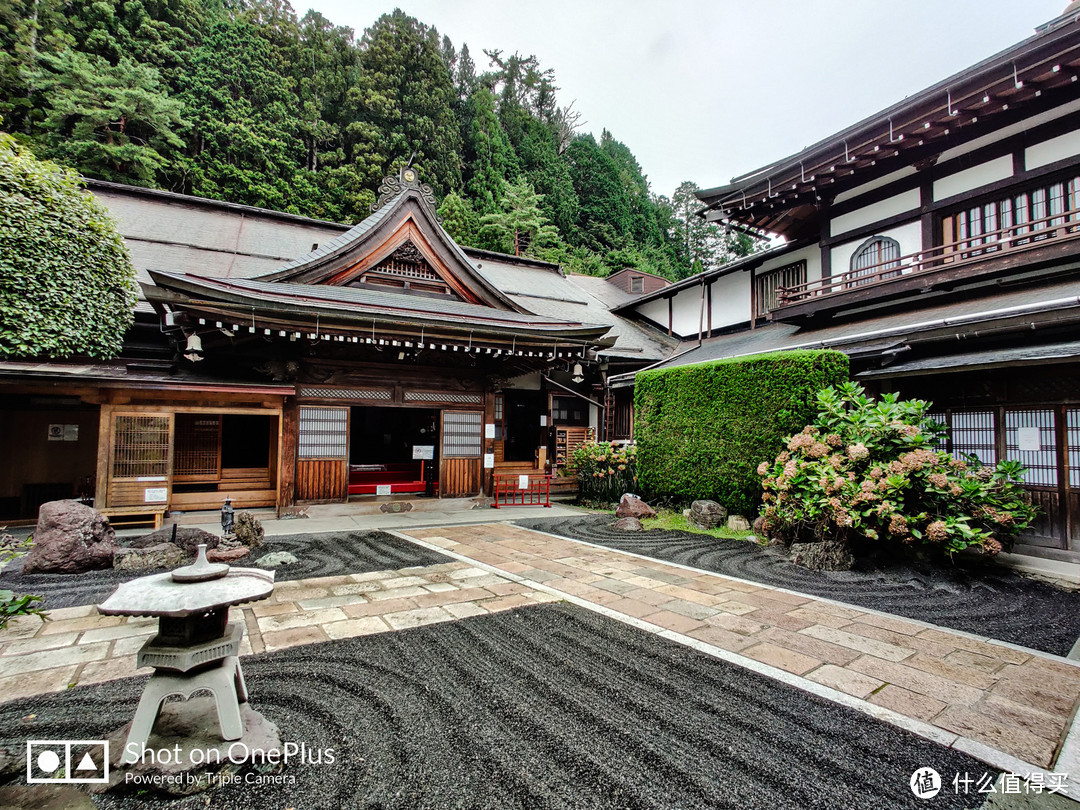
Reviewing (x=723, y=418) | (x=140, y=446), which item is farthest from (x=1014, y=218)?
(x=140, y=446)

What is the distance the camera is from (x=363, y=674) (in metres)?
3.01

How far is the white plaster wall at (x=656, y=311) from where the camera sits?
622 inches

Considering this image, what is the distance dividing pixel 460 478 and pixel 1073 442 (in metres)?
9.10

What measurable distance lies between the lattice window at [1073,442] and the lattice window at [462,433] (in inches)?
343

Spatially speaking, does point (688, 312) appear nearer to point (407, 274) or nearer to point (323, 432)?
point (407, 274)

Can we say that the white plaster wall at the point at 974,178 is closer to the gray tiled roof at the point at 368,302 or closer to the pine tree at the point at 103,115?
the gray tiled roof at the point at 368,302

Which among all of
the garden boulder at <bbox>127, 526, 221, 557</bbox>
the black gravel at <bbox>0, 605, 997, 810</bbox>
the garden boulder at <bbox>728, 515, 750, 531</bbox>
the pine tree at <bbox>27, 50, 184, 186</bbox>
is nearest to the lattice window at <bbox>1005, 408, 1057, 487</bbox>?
the garden boulder at <bbox>728, 515, 750, 531</bbox>

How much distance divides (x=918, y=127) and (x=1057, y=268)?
3197 mm

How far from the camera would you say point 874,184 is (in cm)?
965

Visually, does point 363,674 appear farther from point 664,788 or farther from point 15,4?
point 15,4

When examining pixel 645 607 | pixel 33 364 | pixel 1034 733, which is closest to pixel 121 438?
pixel 33 364

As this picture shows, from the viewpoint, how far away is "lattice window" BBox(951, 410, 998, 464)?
20.7 feet

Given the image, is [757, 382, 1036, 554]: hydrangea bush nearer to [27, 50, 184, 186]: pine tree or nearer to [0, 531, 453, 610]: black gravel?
[0, 531, 453, 610]: black gravel

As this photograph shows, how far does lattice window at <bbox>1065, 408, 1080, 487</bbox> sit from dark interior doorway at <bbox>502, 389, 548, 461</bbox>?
10.4 m
